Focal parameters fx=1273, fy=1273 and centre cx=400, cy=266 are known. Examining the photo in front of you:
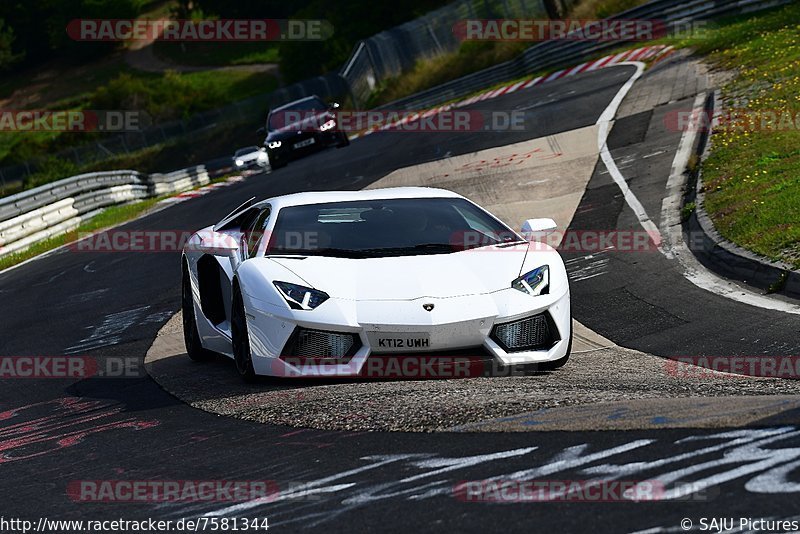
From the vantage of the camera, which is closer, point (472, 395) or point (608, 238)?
point (472, 395)

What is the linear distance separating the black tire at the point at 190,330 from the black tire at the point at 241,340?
5.03 feet

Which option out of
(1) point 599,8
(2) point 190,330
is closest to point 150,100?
(1) point 599,8

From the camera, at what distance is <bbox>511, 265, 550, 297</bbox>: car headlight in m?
7.88

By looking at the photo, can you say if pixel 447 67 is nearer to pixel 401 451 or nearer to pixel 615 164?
pixel 615 164

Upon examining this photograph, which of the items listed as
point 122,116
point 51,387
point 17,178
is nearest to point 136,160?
point 17,178

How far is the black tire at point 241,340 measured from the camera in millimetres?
7836

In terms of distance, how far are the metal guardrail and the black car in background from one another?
8.90m

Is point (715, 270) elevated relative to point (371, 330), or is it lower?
lower

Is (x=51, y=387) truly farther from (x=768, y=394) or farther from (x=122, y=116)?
(x=122, y=116)

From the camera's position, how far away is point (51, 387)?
983cm

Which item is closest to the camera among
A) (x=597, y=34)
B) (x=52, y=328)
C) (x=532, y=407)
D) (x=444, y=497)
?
(x=444, y=497)

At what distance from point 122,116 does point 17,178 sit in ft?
71.1

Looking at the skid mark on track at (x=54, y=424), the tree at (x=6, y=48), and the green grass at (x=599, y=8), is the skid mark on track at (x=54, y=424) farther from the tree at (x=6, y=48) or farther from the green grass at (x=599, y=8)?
the tree at (x=6, y=48)

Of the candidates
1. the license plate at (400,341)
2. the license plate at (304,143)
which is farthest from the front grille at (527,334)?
the license plate at (304,143)
